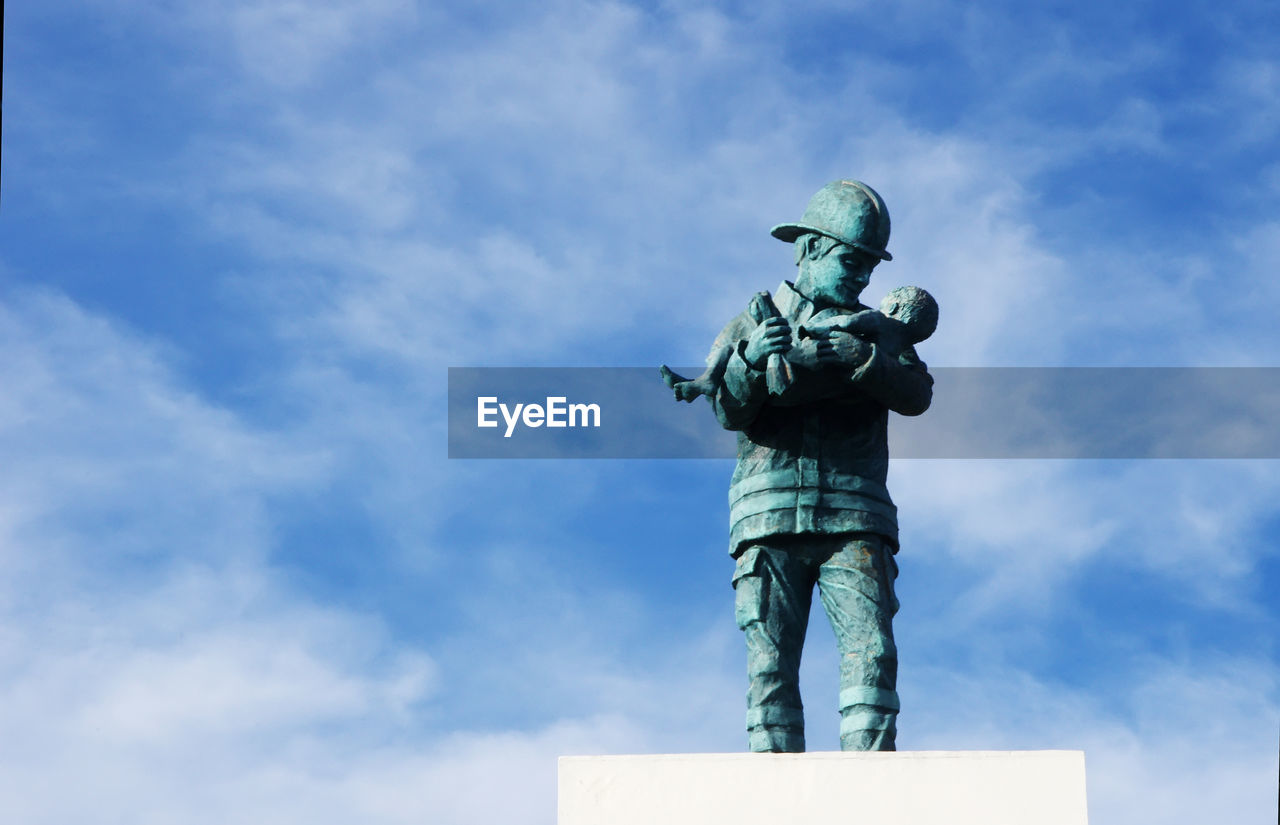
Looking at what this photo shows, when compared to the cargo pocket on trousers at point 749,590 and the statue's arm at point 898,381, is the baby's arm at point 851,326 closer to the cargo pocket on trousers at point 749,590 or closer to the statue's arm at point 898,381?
the statue's arm at point 898,381

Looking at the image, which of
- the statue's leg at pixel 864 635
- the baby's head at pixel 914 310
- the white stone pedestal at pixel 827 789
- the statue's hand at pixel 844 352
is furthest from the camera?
the baby's head at pixel 914 310

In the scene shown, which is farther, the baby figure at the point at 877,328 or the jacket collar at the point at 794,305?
the jacket collar at the point at 794,305

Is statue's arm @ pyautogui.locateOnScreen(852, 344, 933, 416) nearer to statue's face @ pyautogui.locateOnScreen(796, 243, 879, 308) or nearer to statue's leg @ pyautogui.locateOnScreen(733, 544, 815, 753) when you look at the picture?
statue's face @ pyautogui.locateOnScreen(796, 243, 879, 308)

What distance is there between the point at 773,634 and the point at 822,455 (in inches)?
39.6

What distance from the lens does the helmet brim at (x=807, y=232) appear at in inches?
296

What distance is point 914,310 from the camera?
7.51m

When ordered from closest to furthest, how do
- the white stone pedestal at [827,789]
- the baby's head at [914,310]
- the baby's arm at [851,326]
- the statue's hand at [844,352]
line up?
the white stone pedestal at [827,789]
the statue's hand at [844,352]
the baby's arm at [851,326]
the baby's head at [914,310]

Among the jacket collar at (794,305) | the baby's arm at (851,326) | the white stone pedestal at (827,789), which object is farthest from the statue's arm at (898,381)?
the white stone pedestal at (827,789)

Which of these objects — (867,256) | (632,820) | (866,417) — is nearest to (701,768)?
(632,820)

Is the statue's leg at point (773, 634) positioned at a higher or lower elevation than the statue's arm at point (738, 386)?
lower

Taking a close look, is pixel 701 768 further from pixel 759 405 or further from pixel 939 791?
pixel 759 405

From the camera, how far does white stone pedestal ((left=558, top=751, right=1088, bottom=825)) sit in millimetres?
6527

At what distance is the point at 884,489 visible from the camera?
7.52 metres

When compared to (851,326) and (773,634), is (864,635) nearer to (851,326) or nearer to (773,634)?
(773,634)
